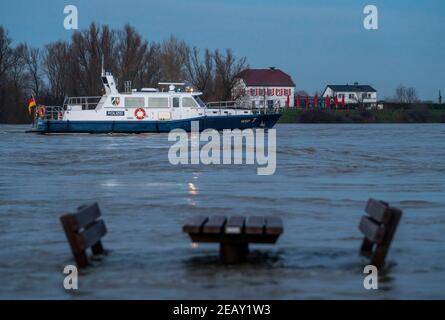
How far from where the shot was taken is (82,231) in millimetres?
9461

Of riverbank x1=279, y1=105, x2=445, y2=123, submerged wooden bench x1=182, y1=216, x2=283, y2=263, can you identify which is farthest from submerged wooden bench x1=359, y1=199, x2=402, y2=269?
riverbank x1=279, y1=105, x2=445, y2=123

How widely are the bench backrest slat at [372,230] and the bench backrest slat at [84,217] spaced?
A: 2.92 meters

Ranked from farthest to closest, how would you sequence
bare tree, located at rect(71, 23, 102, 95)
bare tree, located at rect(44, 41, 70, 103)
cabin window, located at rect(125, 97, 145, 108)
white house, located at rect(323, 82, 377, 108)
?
white house, located at rect(323, 82, 377, 108)
bare tree, located at rect(44, 41, 70, 103)
bare tree, located at rect(71, 23, 102, 95)
cabin window, located at rect(125, 97, 145, 108)

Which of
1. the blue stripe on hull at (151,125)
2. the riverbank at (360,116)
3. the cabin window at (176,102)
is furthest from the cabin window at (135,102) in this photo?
the riverbank at (360,116)

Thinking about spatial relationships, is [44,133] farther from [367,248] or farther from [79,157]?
[367,248]

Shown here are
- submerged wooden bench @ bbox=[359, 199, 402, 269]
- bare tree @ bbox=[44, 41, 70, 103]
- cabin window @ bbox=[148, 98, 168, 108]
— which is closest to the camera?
submerged wooden bench @ bbox=[359, 199, 402, 269]

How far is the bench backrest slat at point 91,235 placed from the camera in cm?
922

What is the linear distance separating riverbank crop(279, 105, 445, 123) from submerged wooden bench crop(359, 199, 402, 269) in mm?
89133

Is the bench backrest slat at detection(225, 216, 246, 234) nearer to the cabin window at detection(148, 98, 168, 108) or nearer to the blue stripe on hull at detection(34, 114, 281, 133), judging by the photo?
the blue stripe on hull at detection(34, 114, 281, 133)

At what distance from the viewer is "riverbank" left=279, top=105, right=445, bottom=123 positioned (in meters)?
99.2

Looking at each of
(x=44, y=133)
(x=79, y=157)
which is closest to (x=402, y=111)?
(x=44, y=133)

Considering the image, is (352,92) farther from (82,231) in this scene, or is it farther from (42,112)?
(82,231)

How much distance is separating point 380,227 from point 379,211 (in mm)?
179

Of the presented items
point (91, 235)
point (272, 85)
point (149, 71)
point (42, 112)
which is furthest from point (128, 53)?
point (91, 235)
